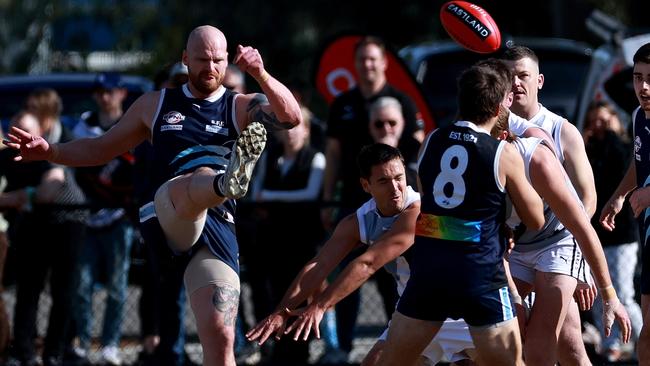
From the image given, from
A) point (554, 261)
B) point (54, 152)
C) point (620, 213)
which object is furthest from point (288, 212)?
point (554, 261)

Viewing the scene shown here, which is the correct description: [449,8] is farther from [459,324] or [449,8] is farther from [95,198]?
[95,198]

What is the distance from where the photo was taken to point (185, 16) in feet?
73.0

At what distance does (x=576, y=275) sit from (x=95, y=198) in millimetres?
4845

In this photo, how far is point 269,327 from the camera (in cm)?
697

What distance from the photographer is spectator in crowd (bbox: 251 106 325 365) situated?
10.1 metres

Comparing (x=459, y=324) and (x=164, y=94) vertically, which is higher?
(x=164, y=94)

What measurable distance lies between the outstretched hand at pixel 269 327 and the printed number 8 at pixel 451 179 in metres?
1.21

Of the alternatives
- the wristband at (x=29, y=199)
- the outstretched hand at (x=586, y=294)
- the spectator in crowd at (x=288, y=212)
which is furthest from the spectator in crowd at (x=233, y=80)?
the outstretched hand at (x=586, y=294)

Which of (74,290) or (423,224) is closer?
(423,224)

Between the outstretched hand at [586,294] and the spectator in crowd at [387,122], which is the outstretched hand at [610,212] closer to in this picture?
the outstretched hand at [586,294]

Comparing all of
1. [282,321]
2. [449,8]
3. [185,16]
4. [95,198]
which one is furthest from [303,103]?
[185,16]

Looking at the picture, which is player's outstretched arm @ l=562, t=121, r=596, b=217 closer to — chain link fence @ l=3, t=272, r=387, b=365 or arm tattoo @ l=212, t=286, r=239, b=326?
arm tattoo @ l=212, t=286, r=239, b=326

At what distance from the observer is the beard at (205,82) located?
718 centimetres

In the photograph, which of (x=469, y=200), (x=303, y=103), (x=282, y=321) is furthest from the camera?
(x=303, y=103)
